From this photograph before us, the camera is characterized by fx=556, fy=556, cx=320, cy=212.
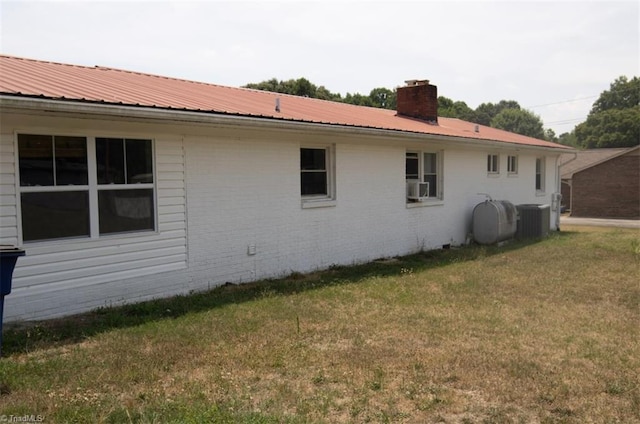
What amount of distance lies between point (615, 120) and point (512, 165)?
60.7 metres

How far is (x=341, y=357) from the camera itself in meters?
5.61

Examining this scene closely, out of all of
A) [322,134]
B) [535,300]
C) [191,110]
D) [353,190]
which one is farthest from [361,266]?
[191,110]

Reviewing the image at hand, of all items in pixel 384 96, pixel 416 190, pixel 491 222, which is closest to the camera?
pixel 416 190

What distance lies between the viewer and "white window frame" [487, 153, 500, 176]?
59.0 feet

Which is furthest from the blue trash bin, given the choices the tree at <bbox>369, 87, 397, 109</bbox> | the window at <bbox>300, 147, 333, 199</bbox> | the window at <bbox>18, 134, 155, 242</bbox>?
the tree at <bbox>369, 87, 397, 109</bbox>

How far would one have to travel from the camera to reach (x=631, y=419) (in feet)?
13.7

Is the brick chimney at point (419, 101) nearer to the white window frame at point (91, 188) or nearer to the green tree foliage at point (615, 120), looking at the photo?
the white window frame at point (91, 188)

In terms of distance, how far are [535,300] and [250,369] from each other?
4985 millimetres

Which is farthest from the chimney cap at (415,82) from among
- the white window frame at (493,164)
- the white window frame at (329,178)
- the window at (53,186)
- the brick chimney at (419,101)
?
the window at (53,186)

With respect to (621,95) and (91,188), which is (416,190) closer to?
(91,188)

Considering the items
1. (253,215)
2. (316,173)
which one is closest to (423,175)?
(316,173)

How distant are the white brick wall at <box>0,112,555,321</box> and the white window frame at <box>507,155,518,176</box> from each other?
5235 mm

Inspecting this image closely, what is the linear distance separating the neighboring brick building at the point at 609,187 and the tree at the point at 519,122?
204ft

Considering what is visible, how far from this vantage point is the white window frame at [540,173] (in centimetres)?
2158
